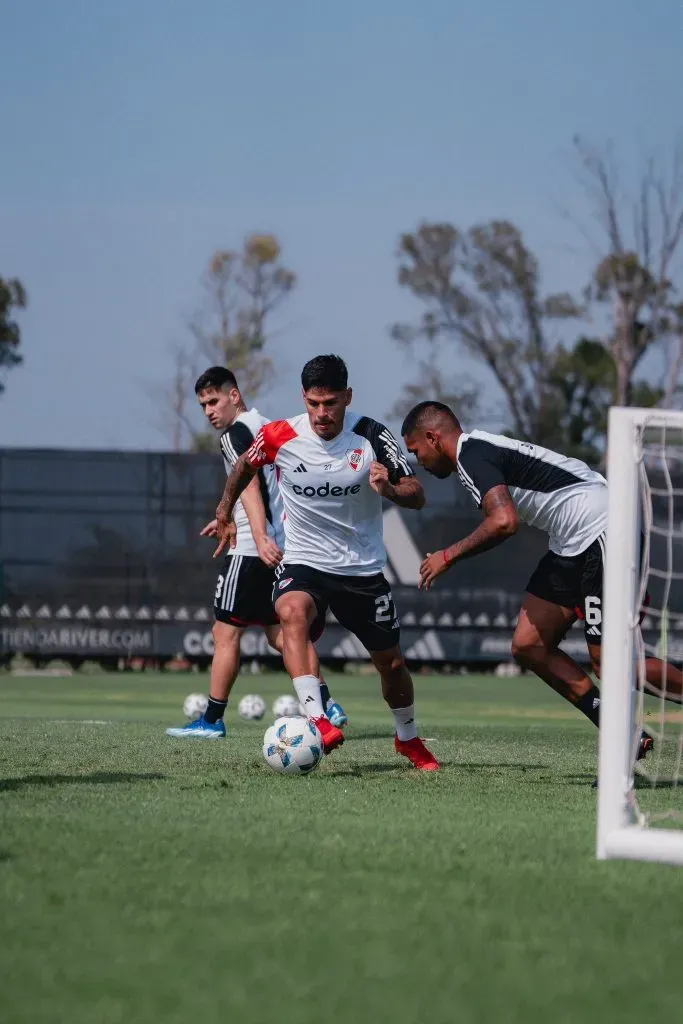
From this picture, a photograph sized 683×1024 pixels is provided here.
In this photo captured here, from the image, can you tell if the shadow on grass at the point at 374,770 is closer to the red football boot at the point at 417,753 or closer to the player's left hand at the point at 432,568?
the red football boot at the point at 417,753

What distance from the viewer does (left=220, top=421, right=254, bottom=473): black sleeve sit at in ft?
30.9

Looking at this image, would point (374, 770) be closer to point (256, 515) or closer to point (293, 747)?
point (293, 747)

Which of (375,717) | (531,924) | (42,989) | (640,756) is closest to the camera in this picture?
(42,989)

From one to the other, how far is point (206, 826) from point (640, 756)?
279 cm

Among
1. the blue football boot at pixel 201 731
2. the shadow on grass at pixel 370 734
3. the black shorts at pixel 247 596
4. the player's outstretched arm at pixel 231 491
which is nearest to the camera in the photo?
the player's outstretched arm at pixel 231 491

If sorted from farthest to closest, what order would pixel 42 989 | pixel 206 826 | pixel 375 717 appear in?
pixel 375 717
pixel 206 826
pixel 42 989

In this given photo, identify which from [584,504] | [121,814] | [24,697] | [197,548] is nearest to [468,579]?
[197,548]

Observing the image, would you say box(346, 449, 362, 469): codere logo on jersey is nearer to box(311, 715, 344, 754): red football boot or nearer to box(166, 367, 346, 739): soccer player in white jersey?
box(311, 715, 344, 754): red football boot

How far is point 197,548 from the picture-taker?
75.3 ft

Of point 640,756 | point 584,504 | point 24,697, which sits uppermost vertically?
point 584,504

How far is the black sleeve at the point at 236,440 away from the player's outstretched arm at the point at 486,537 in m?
2.65

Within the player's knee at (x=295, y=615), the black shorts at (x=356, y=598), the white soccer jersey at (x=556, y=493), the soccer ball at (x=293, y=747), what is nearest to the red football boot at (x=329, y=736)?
the soccer ball at (x=293, y=747)

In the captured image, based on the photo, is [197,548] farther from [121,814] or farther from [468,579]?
[121,814]

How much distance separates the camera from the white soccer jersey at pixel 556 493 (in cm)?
766
